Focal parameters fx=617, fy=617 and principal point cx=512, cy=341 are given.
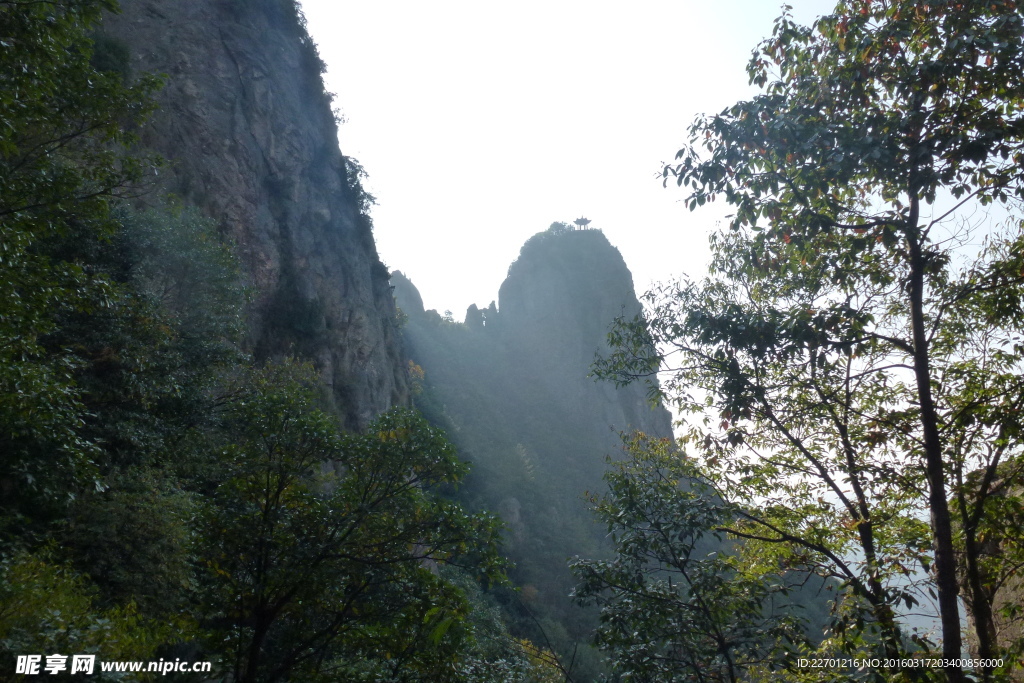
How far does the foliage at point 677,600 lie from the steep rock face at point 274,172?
16538 mm

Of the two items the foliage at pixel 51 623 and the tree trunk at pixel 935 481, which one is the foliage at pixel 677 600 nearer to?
the tree trunk at pixel 935 481

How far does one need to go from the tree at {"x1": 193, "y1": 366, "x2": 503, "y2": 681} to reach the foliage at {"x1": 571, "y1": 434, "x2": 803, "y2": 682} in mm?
1329

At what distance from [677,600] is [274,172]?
2368 cm

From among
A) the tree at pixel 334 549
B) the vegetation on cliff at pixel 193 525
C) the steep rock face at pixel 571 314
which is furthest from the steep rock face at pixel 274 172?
the steep rock face at pixel 571 314

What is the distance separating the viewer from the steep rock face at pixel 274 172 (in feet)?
69.2

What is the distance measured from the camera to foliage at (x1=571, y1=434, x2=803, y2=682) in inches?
227

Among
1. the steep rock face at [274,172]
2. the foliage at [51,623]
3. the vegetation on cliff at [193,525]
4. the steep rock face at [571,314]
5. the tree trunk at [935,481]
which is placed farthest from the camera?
the steep rock face at [571,314]

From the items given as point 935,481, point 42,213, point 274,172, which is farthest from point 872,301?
point 274,172

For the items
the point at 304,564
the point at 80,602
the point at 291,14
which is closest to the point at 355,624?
the point at 304,564

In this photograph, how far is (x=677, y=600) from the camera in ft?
20.5

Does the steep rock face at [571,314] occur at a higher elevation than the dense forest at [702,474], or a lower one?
higher

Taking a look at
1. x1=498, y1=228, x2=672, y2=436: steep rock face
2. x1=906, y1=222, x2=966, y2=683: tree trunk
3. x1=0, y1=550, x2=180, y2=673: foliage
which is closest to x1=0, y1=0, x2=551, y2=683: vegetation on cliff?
x1=0, y1=550, x2=180, y2=673: foliage

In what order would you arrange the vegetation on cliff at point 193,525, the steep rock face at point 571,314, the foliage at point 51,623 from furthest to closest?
the steep rock face at point 571,314
the vegetation on cliff at point 193,525
the foliage at point 51,623

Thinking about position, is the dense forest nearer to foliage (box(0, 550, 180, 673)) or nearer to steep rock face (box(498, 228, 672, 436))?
foliage (box(0, 550, 180, 673))
